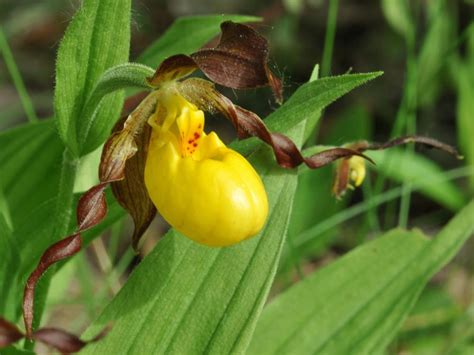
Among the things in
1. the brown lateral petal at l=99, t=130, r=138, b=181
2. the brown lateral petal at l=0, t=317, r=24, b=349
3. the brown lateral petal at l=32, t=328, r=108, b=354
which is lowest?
the brown lateral petal at l=32, t=328, r=108, b=354

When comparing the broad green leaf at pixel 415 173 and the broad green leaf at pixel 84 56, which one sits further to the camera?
the broad green leaf at pixel 415 173

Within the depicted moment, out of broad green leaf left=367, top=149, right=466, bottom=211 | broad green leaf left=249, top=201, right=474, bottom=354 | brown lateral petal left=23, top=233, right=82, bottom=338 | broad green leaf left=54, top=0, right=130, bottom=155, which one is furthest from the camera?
broad green leaf left=367, top=149, right=466, bottom=211

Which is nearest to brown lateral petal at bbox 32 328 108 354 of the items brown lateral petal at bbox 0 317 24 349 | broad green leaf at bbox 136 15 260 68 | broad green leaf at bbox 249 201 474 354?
brown lateral petal at bbox 0 317 24 349

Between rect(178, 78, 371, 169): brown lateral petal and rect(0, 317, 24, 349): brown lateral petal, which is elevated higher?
rect(178, 78, 371, 169): brown lateral petal

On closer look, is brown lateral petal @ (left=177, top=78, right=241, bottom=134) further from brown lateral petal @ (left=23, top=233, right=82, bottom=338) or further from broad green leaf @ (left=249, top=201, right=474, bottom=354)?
broad green leaf @ (left=249, top=201, right=474, bottom=354)

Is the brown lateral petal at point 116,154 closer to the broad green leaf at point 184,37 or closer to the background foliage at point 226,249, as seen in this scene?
the background foliage at point 226,249

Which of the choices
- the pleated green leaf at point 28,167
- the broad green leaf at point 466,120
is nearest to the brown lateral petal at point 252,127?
the pleated green leaf at point 28,167
